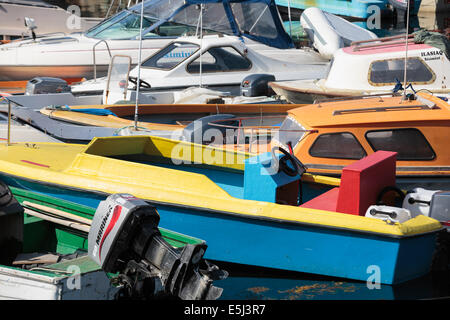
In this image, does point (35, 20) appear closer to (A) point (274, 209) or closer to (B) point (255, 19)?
(B) point (255, 19)

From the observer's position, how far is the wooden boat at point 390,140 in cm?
642

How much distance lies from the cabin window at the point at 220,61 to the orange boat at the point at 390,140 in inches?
218

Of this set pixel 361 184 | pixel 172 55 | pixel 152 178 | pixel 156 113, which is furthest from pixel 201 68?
pixel 361 184

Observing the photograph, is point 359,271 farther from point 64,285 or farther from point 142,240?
point 64,285

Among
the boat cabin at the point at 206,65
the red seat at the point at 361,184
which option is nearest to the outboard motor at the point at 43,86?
the boat cabin at the point at 206,65

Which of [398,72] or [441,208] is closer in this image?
[441,208]

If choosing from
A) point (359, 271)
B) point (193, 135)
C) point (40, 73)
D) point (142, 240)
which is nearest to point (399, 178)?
point (359, 271)

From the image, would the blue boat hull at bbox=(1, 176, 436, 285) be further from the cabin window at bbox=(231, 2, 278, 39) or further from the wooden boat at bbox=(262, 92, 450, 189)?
the cabin window at bbox=(231, 2, 278, 39)

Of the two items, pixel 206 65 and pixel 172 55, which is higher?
pixel 172 55

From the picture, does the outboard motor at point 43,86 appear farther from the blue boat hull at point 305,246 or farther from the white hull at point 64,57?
the blue boat hull at point 305,246

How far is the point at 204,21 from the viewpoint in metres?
12.9

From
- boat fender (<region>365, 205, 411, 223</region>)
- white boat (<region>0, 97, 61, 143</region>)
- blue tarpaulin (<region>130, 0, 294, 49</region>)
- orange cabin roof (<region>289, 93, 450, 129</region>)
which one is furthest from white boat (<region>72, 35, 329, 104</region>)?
boat fender (<region>365, 205, 411, 223</region>)

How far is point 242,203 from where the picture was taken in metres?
5.23

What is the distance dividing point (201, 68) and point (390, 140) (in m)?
5.84
